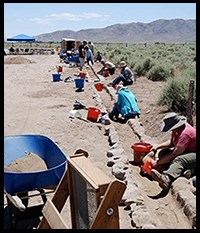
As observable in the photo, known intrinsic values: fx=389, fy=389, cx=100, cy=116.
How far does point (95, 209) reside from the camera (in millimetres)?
2260

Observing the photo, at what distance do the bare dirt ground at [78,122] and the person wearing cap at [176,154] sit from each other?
18cm

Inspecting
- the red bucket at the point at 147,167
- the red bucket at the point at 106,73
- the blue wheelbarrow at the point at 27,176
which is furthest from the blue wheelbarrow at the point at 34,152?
the red bucket at the point at 106,73

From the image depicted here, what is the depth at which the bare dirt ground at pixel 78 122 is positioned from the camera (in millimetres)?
2355

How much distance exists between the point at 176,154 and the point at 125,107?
133 inches

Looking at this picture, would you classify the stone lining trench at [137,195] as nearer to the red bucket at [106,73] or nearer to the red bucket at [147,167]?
the red bucket at [147,167]

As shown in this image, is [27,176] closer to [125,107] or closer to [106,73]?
[125,107]

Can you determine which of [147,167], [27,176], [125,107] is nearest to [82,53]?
[125,107]

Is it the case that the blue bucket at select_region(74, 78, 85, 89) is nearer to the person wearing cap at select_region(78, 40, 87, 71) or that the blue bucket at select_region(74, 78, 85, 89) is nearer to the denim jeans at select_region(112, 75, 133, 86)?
the denim jeans at select_region(112, 75, 133, 86)

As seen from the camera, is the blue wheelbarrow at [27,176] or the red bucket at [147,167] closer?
the blue wheelbarrow at [27,176]

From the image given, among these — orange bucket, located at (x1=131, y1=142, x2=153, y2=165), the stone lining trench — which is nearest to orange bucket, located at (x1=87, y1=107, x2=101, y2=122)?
the stone lining trench

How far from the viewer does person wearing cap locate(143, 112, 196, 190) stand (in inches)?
147

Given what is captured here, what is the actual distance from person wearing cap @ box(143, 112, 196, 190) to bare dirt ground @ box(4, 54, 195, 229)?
0.18 metres

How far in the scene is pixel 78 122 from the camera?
7203 mm

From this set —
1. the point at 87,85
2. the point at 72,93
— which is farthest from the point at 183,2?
the point at 87,85
